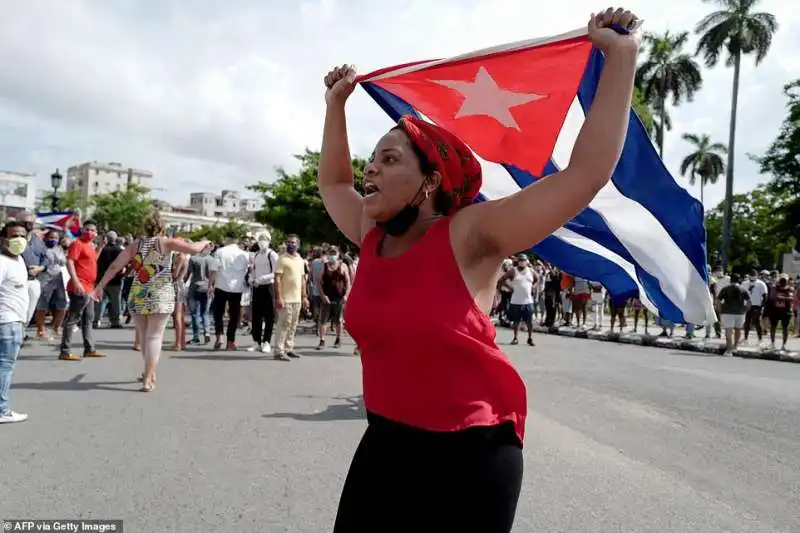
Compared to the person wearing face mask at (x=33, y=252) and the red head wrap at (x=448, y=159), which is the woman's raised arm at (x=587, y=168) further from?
the person wearing face mask at (x=33, y=252)

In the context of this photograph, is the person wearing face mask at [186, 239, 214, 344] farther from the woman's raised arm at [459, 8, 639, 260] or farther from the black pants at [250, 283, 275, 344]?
the woman's raised arm at [459, 8, 639, 260]

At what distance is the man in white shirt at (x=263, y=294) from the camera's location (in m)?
11.2

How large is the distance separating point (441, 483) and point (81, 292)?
8995 mm

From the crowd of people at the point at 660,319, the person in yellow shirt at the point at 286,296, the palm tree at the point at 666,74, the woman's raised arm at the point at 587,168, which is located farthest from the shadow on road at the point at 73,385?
the palm tree at the point at 666,74

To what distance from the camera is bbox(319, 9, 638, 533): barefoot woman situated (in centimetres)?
172

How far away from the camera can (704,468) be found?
5.12 meters

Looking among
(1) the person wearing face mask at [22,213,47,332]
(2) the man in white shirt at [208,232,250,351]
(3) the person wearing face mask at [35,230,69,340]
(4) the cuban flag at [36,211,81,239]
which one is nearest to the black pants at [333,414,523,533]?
(1) the person wearing face mask at [22,213,47,332]

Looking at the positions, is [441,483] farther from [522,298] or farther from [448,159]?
[522,298]

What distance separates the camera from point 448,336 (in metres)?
1.74

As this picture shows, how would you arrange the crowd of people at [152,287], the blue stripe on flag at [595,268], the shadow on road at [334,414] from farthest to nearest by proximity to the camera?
the shadow on road at [334,414] < the crowd of people at [152,287] < the blue stripe on flag at [595,268]

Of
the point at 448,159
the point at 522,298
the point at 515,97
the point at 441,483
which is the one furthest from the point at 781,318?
the point at 441,483

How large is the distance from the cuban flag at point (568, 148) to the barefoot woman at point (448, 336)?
0.84 meters

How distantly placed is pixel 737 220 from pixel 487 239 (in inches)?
2379

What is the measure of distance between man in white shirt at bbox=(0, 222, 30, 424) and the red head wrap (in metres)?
5.08
